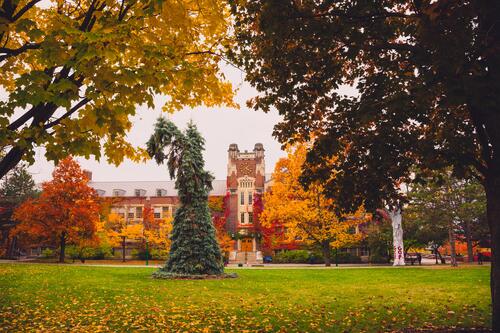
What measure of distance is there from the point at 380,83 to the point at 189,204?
647 inches

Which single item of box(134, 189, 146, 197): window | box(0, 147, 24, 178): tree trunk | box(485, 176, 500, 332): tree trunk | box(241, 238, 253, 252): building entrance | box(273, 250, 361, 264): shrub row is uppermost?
box(134, 189, 146, 197): window

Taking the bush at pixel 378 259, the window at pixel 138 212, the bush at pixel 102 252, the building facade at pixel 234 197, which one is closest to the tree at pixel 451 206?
the bush at pixel 378 259

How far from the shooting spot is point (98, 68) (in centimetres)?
461

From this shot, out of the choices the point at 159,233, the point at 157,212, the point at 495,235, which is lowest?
the point at 159,233

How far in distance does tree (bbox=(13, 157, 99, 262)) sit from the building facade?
13067 millimetres

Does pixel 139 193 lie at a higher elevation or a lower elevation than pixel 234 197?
higher

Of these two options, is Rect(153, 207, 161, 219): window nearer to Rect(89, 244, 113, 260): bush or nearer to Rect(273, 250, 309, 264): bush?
Rect(89, 244, 113, 260): bush

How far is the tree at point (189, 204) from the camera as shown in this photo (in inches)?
818

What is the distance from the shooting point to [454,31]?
4.95 metres

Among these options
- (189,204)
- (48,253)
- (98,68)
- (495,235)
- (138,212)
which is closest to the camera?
(98,68)

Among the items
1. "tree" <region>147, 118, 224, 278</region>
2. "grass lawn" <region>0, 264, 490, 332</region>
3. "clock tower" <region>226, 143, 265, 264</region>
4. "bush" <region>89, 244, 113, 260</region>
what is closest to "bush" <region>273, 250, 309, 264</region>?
"clock tower" <region>226, 143, 265, 264</region>

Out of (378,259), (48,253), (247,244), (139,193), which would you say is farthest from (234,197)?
(48,253)

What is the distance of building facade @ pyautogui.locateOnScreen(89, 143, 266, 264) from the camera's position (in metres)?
52.5

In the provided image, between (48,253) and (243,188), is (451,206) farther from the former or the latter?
(48,253)
